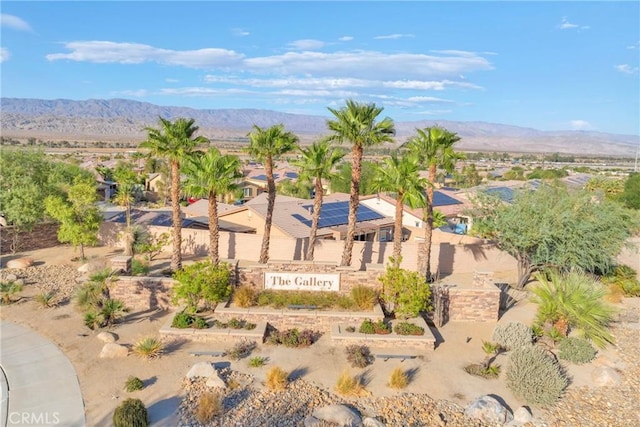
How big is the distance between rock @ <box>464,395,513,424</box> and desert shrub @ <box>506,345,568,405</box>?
4.13 feet

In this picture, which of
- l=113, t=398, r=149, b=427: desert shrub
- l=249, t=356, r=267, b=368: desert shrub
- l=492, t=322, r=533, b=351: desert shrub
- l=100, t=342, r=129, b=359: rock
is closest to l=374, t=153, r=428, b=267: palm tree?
l=492, t=322, r=533, b=351: desert shrub

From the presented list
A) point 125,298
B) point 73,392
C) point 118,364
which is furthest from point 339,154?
point 73,392

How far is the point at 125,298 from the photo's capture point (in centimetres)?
2117

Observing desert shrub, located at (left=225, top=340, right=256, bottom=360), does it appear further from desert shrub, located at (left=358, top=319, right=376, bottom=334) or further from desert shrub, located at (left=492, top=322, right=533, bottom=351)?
desert shrub, located at (left=492, top=322, right=533, bottom=351)

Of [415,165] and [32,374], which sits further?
[415,165]

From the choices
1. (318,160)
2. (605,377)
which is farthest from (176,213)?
(605,377)

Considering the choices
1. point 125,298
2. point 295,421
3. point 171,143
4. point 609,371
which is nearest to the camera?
point 295,421

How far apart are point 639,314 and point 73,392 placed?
24.9 metres

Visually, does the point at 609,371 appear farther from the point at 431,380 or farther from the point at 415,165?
the point at 415,165

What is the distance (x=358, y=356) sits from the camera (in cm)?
1655

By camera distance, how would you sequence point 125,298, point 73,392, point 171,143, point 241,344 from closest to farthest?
point 73,392
point 241,344
point 125,298
point 171,143

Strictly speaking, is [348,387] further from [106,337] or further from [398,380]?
[106,337]

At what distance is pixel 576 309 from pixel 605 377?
124 inches

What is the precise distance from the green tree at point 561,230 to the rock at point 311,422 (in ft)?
52.6
